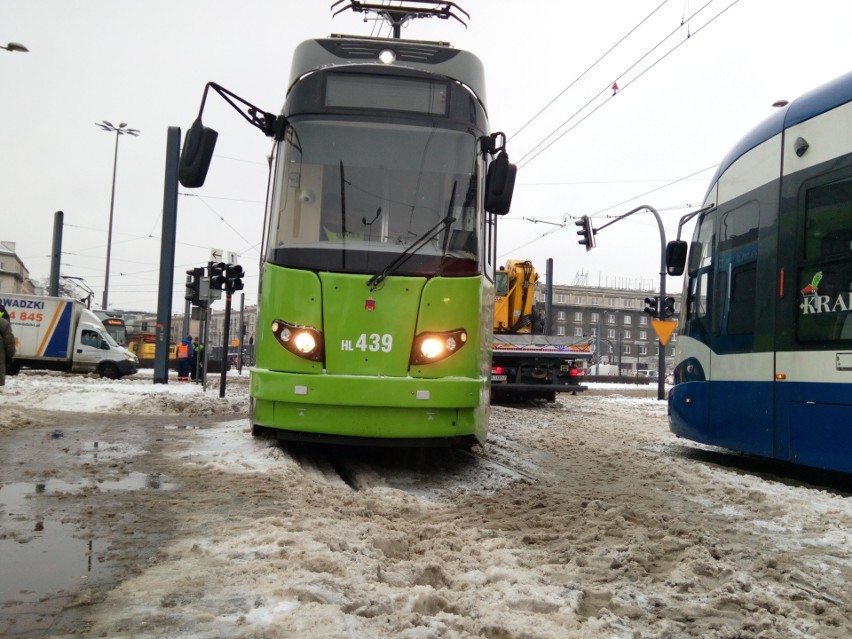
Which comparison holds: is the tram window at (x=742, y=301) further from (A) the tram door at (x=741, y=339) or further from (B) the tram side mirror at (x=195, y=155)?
(B) the tram side mirror at (x=195, y=155)

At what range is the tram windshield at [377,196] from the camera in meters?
6.64

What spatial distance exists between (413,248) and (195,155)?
6.77ft

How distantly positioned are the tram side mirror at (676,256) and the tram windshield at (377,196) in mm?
4097

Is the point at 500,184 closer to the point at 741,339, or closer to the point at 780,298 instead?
the point at 780,298

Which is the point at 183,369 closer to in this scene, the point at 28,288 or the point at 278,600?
the point at 278,600

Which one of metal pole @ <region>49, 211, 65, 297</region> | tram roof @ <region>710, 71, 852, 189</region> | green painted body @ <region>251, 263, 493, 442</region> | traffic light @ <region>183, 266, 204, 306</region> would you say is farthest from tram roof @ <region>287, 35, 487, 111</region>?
metal pole @ <region>49, 211, 65, 297</region>

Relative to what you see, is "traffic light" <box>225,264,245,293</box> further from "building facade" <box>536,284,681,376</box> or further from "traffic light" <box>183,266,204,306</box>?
"building facade" <box>536,284,681,376</box>

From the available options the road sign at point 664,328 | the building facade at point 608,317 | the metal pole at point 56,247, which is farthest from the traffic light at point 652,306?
the building facade at point 608,317

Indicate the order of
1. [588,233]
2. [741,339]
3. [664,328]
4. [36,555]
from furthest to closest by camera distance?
[588,233], [664,328], [741,339], [36,555]

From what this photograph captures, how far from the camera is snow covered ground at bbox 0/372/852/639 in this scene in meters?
3.01

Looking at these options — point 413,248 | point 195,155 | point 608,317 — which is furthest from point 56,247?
point 608,317

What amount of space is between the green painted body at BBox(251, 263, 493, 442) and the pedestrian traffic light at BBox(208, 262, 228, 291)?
9.29 m

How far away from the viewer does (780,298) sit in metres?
7.33

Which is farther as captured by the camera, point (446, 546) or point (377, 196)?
point (377, 196)
